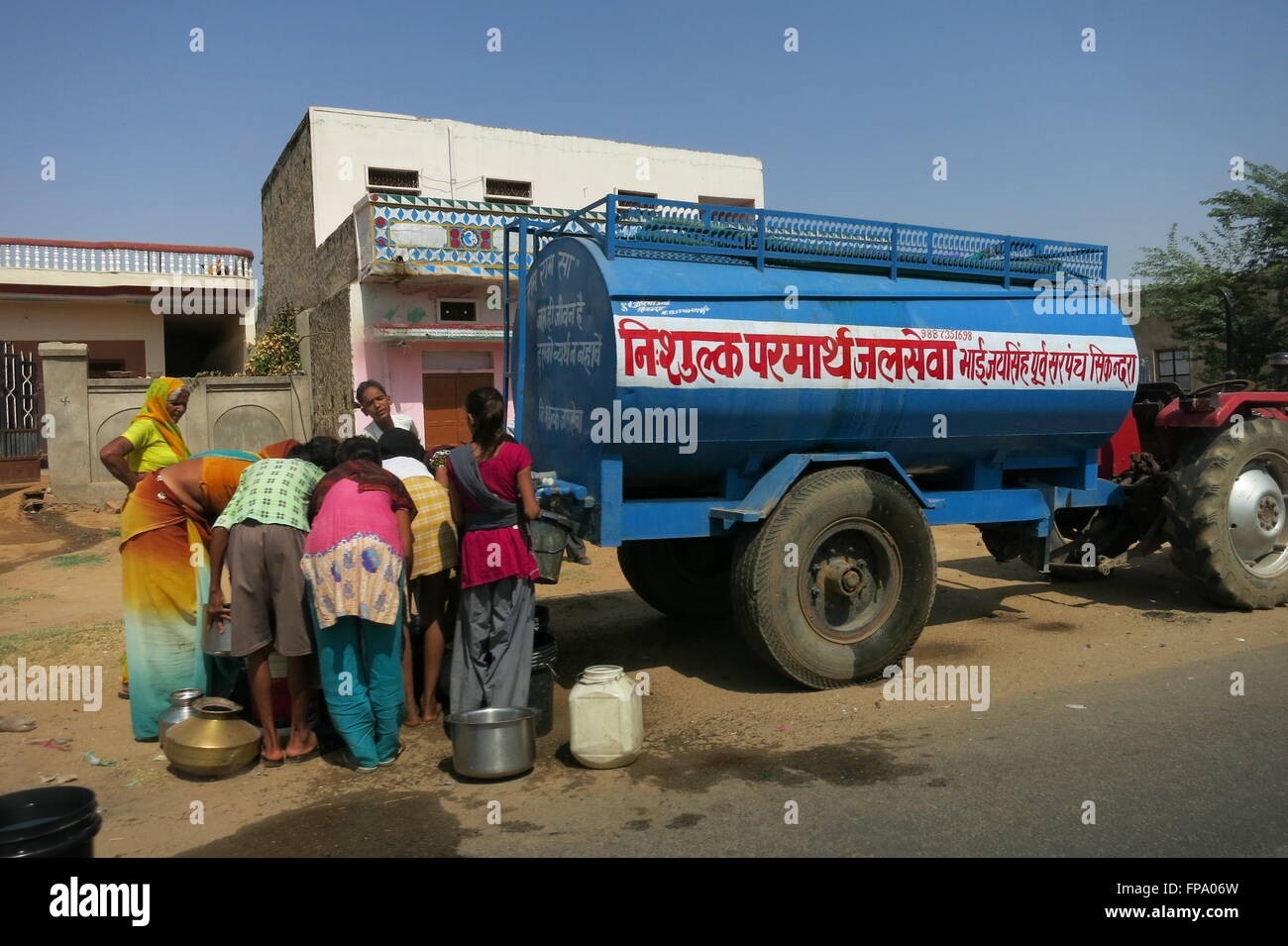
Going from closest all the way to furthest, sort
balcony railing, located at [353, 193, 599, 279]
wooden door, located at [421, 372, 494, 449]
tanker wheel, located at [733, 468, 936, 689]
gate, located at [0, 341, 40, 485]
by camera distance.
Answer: tanker wheel, located at [733, 468, 936, 689] < balcony railing, located at [353, 193, 599, 279] < gate, located at [0, 341, 40, 485] < wooden door, located at [421, 372, 494, 449]

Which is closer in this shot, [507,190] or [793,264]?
[793,264]

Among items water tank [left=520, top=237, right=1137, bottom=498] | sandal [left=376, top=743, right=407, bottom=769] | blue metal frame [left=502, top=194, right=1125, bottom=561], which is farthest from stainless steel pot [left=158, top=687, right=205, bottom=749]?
water tank [left=520, top=237, right=1137, bottom=498]

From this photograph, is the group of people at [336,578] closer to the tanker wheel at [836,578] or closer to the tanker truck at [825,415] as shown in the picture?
the tanker truck at [825,415]

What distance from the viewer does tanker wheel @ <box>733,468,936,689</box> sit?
5242mm

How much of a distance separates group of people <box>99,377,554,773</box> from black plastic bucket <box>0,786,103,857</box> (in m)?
1.45

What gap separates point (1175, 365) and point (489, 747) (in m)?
19.5

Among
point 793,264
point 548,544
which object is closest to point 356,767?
point 548,544

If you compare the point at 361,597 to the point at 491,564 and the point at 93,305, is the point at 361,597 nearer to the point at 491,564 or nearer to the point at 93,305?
the point at 491,564

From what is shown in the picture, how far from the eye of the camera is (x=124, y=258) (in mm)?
18969

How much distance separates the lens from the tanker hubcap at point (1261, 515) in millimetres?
7098

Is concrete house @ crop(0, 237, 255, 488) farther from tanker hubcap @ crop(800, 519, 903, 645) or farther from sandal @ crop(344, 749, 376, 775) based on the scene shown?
tanker hubcap @ crop(800, 519, 903, 645)

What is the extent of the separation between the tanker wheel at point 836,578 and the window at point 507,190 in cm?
1451
